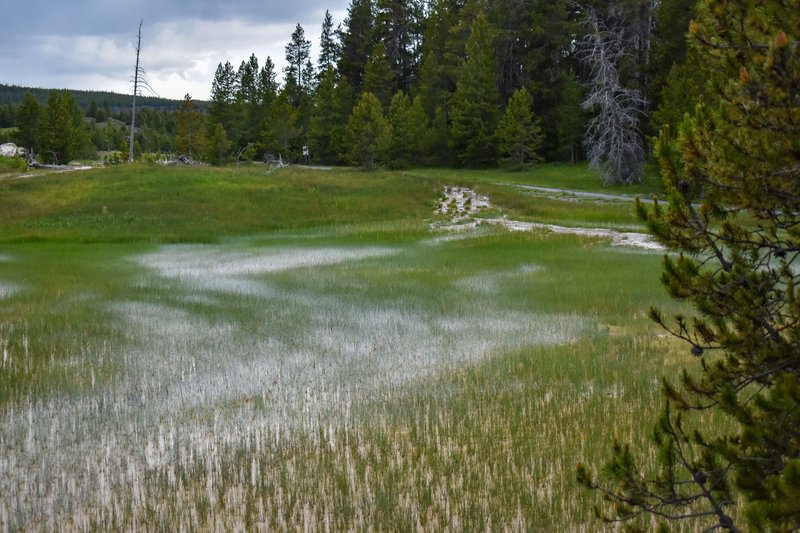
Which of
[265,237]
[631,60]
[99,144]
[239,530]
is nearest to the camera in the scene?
[239,530]

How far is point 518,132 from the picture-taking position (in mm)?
54188

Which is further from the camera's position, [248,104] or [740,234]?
[248,104]

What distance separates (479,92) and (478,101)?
2.70 ft

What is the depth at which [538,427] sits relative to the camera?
7.21 metres

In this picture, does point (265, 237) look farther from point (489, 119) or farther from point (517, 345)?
point (489, 119)

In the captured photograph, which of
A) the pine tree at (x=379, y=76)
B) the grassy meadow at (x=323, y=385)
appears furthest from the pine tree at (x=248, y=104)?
the grassy meadow at (x=323, y=385)

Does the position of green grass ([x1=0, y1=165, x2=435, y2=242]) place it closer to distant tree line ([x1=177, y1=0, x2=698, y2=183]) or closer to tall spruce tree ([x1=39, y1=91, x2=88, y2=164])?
distant tree line ([x1=177, y1=0, x2=698, y2=183])

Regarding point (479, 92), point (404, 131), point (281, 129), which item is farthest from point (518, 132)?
point (281, 129)

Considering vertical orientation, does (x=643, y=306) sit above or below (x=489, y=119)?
below

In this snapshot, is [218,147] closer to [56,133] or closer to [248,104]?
[248,104]

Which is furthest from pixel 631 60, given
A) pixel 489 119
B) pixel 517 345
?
pixel 517 345

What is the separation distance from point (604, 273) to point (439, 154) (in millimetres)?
48641

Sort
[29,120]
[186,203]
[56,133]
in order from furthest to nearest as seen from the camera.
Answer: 1. [29,120]
2. [56,133]
3. [186,203]

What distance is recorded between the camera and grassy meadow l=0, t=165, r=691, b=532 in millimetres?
5629
